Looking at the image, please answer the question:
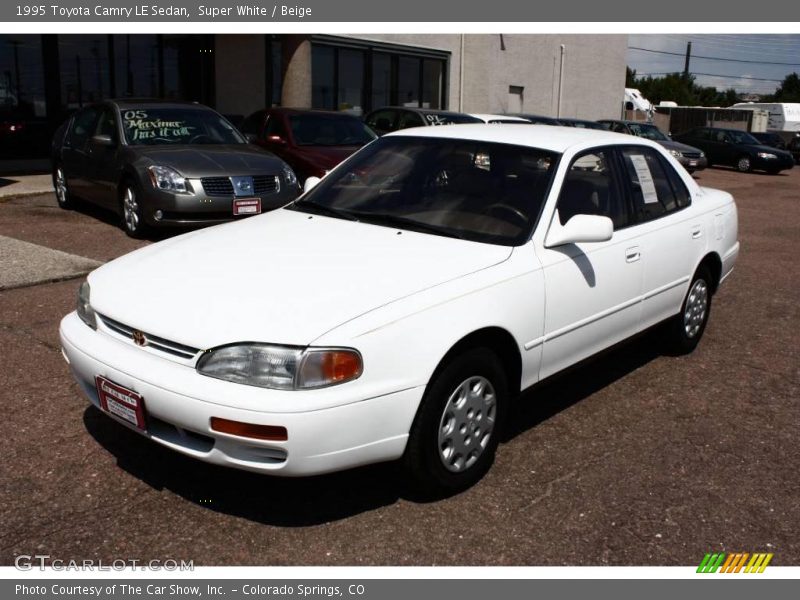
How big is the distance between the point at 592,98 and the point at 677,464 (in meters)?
27.8

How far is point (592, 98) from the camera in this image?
30047 mm

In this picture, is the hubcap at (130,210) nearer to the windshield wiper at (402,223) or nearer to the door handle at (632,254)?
the windshield wiper at (402,223)

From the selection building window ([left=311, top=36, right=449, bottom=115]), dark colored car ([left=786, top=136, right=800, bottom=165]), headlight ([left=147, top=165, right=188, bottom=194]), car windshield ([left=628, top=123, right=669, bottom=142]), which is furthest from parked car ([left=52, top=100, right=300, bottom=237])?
dark colored car ([left=786, top=136, right=800, bottom=165])

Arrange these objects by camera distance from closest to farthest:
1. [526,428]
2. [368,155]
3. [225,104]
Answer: [526,428] → [368,155] → [225,104]

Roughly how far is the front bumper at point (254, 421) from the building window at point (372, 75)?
57.8 ft

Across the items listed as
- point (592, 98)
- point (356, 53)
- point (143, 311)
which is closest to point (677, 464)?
point (143, 311)

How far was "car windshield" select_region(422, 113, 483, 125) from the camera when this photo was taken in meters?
14.1

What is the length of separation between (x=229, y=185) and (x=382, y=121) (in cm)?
708

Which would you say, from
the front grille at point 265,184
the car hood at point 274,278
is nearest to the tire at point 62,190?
the front grille at point 265,184

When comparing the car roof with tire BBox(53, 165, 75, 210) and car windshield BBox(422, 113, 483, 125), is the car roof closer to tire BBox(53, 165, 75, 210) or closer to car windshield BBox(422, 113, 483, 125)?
tire BBox(53, 165, 75, 210)

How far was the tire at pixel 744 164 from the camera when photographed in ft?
82.0

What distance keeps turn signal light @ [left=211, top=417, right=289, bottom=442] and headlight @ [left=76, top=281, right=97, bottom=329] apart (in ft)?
3.11

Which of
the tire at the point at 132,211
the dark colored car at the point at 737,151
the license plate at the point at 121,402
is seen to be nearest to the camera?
the license plate at the point at 121,402

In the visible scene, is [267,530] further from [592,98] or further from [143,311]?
[592,98]
